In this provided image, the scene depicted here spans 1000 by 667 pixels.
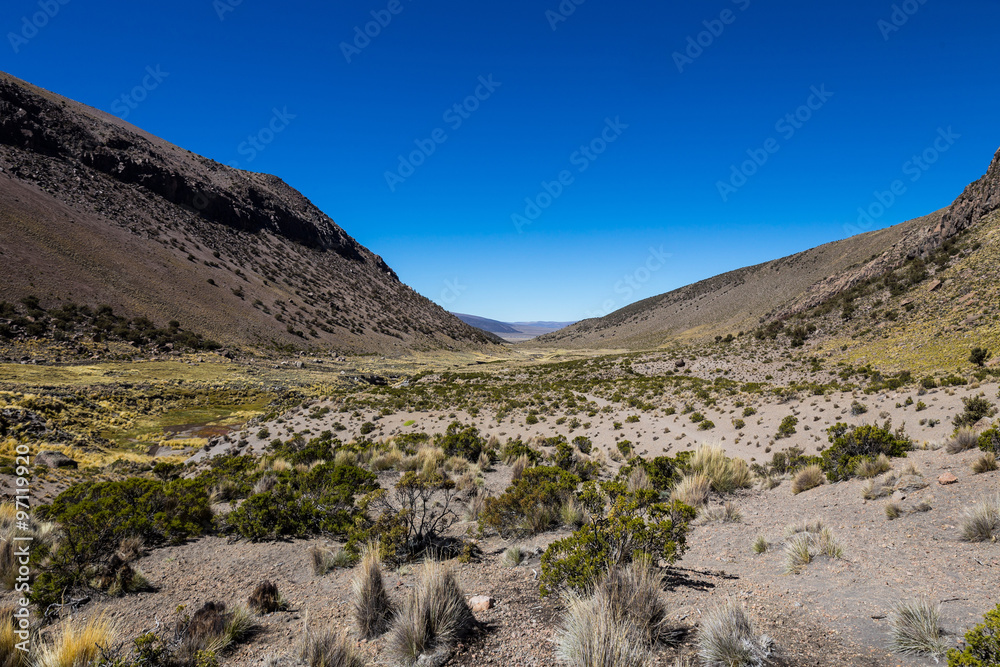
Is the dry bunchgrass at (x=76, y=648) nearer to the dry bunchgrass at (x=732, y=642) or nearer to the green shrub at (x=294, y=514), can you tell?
the green shrub at (x=294, y=514)

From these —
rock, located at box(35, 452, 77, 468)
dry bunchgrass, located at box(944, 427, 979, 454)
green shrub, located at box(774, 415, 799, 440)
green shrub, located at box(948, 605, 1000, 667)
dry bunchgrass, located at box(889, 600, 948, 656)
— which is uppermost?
dry bunchgrass, located at box(944, 427, 979, 454)

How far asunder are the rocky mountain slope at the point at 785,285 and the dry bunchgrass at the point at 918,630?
155 feet

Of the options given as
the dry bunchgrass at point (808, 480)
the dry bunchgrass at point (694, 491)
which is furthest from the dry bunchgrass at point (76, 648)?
the dry bunchgrass at point (808, 480)

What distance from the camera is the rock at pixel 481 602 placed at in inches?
193

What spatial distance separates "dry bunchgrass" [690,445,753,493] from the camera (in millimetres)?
9633

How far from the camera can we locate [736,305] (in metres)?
102

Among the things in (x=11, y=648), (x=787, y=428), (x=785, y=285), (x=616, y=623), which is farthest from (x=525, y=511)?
(x=785, y=285)

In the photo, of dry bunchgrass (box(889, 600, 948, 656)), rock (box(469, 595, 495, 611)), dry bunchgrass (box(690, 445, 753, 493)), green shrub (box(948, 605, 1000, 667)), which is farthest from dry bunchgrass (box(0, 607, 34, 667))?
dry bunchgrass (box(690, 445, 753, 493))

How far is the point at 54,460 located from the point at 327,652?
17.0 meters

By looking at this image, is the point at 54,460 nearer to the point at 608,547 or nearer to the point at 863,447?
the point at 608,547

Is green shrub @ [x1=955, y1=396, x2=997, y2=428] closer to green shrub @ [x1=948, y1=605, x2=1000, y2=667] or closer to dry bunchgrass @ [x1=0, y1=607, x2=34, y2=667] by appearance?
green shrub @ [x1=948, y1=605, x2=1000, y2=667]

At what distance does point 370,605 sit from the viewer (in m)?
4.73

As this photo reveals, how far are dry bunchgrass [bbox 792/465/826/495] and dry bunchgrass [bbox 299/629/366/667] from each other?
9090 millimetres

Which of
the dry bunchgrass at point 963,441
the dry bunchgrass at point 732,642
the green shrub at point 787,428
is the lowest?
the dry bunchgrass at point 732,642
